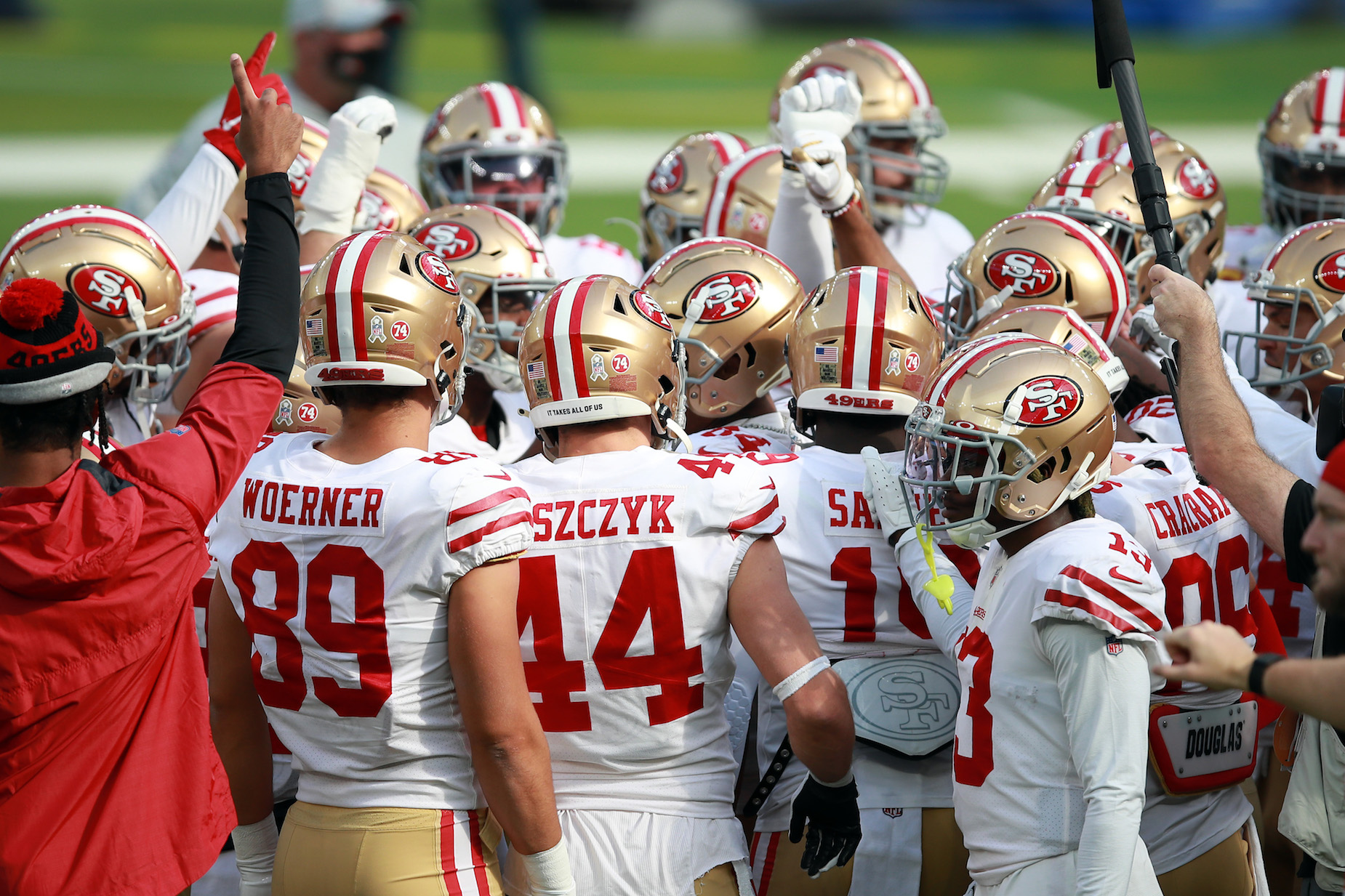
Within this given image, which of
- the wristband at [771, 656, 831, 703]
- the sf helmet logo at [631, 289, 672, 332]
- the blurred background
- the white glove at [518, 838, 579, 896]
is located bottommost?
the white glove at [518, 838, 579, 896]

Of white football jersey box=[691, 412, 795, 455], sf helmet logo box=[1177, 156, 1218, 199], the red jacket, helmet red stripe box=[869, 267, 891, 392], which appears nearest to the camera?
the red jacket

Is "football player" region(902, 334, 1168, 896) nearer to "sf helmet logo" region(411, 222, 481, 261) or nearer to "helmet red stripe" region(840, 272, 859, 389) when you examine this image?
"helmet red stripe" region(840, 272, 859, 389)

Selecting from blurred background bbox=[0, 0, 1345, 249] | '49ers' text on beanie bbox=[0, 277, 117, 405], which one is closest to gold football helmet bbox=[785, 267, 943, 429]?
'49ers' text on beanie bbox=[0, 277, 117, 405]

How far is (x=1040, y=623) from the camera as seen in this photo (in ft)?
8.54

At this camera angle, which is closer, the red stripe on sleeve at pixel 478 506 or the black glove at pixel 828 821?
the red stripe on sleeve at pixel 478 506

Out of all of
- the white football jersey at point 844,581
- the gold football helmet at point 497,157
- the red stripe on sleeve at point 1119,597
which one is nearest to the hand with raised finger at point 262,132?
the white football jersey at point 844,581

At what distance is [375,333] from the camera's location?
300 cm

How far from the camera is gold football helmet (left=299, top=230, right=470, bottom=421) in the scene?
2.99 meters

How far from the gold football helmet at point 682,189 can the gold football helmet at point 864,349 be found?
2.52 m

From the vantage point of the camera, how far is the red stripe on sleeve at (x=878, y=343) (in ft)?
11.6

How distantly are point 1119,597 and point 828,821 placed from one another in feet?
2.68

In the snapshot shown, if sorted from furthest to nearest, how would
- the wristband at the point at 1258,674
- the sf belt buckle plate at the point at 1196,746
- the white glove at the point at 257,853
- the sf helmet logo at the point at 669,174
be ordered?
1. the sf helmet logo at the point at 669,174
2. the white glove at the point at 257,853
3. the sf belt buckle plate at the point at 1196,746
4. the wristband at the point at 1258,674

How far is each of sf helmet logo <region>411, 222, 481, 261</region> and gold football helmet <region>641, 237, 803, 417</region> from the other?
0.78 meters

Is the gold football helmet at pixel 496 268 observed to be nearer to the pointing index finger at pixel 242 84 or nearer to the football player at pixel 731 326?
the football player at pixel 731 326
